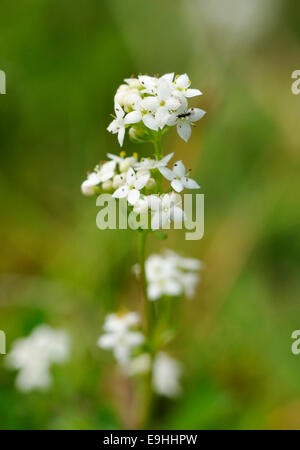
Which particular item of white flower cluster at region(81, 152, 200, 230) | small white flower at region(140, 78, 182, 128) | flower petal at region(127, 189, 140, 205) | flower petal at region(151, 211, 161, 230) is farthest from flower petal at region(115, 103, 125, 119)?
flower petal at region(151, 211, 161, 230)

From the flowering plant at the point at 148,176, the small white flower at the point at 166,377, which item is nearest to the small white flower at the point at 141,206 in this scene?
the flowering plant at the point at 148,176

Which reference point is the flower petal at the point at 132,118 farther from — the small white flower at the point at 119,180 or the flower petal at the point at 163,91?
the small white flower at the point at 119,180

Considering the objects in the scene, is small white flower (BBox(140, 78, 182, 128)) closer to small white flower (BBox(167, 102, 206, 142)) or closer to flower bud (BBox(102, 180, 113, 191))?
small white flower (BBox(167, 102, 206, 142))

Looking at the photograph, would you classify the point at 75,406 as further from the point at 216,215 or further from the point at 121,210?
the point at 216,215

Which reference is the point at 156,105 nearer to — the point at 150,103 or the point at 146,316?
the point at 150,103

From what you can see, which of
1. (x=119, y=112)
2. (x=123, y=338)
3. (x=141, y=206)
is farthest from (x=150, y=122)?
(x=123, y=338)
